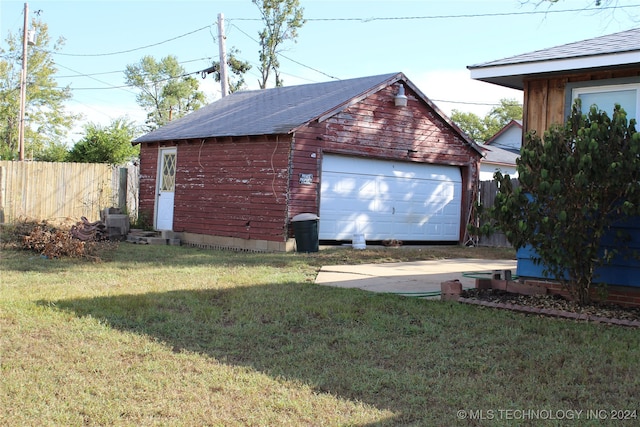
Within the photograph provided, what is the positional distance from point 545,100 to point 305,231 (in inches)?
270

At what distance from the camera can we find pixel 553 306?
720 centimetres

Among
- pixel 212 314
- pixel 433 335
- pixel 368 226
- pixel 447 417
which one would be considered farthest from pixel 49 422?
pixel 368 226

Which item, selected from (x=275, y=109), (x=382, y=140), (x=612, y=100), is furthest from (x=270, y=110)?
(x=612, y=100)

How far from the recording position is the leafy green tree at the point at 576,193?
648 centimetres

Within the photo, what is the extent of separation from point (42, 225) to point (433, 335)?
989 cm

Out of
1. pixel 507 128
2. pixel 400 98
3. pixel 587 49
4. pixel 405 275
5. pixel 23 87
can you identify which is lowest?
pixel 405 275

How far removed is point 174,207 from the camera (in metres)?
A: 17.5

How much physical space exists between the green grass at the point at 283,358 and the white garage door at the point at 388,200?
7169mm

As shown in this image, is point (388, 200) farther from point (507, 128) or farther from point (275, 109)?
point (507, 128)

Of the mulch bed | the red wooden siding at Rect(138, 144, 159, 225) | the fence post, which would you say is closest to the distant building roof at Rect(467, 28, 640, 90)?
the mulch bed

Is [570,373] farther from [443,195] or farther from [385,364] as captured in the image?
[443,195]

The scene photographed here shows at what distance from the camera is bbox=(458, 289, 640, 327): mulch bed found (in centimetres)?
663

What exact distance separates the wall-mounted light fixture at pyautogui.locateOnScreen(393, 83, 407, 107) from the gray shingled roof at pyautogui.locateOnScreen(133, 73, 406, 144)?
0.99 ft

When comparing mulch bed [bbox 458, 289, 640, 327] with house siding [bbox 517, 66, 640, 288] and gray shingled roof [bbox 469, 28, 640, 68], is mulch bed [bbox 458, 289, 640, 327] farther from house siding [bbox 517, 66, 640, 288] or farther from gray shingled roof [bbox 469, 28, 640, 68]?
gray shingled roof [bbox 469, 28, 640, 68]
